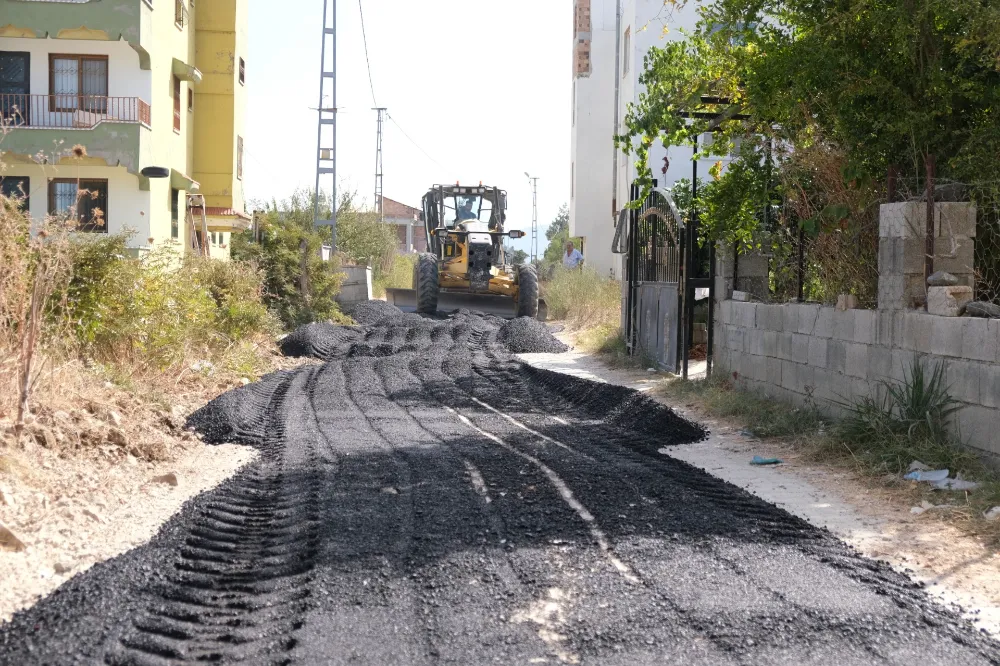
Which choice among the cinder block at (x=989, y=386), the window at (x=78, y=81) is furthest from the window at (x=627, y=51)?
the cinder block at (x=989, y=386)

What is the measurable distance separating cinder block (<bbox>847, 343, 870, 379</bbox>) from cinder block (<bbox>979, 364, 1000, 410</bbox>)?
1.82 meters

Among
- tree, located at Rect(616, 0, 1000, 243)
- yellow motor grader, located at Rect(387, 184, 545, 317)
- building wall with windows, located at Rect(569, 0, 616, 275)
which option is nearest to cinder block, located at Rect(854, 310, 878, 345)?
tree, located at Rect(616, 0, 1000, 243)

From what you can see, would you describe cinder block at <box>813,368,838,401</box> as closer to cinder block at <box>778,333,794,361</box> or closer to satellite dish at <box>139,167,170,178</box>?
cinder block at <box>778,333,794,361</box>

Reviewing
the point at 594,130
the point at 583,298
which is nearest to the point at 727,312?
the point at 583,298

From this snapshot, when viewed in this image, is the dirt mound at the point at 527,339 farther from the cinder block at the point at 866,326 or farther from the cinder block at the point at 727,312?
the cinder block at the point at 866,326

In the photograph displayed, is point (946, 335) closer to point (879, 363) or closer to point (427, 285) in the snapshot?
point (879, 363)

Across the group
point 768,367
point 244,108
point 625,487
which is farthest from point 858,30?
point 244,108

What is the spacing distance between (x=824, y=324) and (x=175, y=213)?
2104 centimetres

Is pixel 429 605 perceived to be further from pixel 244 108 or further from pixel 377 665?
pixel 244 108

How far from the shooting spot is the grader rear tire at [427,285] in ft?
84.7

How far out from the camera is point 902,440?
797 cm

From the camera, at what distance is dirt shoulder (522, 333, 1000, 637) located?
5.18 m

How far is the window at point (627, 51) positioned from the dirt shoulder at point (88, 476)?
25.6 metres

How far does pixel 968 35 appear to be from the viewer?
840 cm
